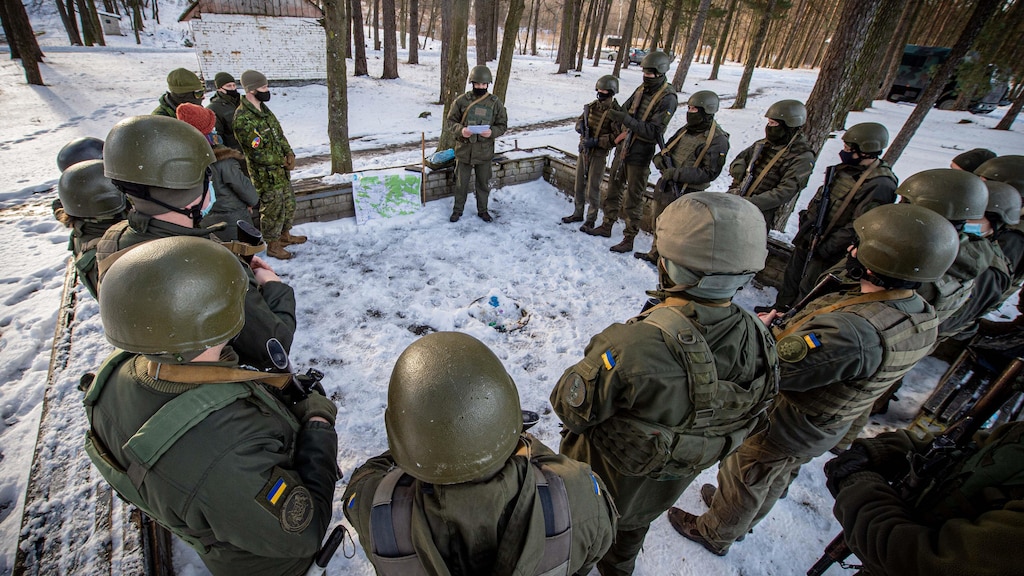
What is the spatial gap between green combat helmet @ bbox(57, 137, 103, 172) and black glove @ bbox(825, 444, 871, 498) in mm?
4808

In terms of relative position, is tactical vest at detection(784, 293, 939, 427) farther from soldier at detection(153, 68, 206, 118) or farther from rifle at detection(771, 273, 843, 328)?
soldier at detection(153, 68, 206, 118)

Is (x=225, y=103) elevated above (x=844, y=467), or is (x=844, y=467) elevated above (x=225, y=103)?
(x=225, y=103)

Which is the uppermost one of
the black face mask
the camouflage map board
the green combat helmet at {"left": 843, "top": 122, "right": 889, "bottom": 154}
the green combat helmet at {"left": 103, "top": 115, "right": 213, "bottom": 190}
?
the green combat helmet at {"left": 843, "top": 122, "right": 889, "bottom": 154}

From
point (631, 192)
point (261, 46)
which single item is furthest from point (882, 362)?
point (261, 46)

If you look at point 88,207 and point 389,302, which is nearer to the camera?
point 88,207

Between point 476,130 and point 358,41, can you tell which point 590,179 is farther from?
point 358,41

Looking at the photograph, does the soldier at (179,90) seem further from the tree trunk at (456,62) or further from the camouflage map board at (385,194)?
the tree trunk at (456,62)

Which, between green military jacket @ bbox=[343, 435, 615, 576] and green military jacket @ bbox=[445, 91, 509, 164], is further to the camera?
green military jacket @ bbox=[445, 91, 509, 164]

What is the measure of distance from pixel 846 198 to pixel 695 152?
5.24 ft

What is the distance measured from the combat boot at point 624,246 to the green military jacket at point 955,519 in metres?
4.25

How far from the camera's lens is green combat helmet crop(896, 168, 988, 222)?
262 cm

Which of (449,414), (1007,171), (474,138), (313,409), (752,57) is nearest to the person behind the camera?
(449,414)

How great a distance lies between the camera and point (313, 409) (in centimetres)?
175

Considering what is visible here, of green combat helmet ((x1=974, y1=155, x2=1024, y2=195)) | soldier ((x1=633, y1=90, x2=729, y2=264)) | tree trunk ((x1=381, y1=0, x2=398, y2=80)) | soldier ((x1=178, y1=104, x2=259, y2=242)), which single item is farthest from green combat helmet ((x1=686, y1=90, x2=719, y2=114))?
tree trunk ((x1=381, y1=0, x2=398, y2=80))
